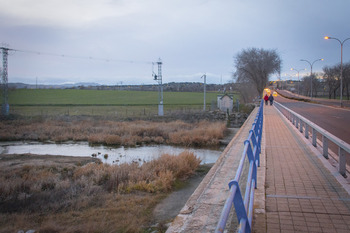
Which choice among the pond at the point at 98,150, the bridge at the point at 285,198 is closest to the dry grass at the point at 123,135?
the pond at the point at 98,150

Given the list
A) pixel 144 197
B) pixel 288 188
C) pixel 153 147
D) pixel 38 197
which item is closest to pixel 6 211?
pixel 38 197

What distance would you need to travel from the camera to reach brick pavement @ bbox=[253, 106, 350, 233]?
4469 millimetres

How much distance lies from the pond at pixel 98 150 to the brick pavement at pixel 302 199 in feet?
47.4

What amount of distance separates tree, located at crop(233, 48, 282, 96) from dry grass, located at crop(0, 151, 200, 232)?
2470 inches

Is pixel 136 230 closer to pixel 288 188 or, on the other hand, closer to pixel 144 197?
pixel 144 197

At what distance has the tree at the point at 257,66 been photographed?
74.7 meters

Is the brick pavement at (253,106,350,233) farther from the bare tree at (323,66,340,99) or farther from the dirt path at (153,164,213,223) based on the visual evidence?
the bare tree at (323,66,340,99)

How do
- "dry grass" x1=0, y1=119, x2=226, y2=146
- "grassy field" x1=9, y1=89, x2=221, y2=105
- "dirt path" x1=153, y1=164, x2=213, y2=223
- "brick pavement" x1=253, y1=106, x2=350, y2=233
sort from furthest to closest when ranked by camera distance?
"grassy field" x1=9, y1=89, x2=221, y2=105 → "dry grass" x1=0, y1=119, x2=226, y2=146 → "dirt path" x1=153, y1=164, x2=213, y2=223 → "brick pavement" x1=253, y1=106, x2=350, y2=233

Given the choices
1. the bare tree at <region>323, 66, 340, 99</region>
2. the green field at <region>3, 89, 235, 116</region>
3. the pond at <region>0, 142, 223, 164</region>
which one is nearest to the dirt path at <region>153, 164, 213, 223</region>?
the pond at <region>0, 142, 223, 164</region>

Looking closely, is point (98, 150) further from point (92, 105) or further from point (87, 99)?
point (87, 99)

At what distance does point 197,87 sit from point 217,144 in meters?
164

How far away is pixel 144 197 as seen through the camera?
11094mm

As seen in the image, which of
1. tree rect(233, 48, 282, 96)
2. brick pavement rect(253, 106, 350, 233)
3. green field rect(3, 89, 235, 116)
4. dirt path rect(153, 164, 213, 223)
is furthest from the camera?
tree rect(233, 48, 282, 96)

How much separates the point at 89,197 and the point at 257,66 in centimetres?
6904
